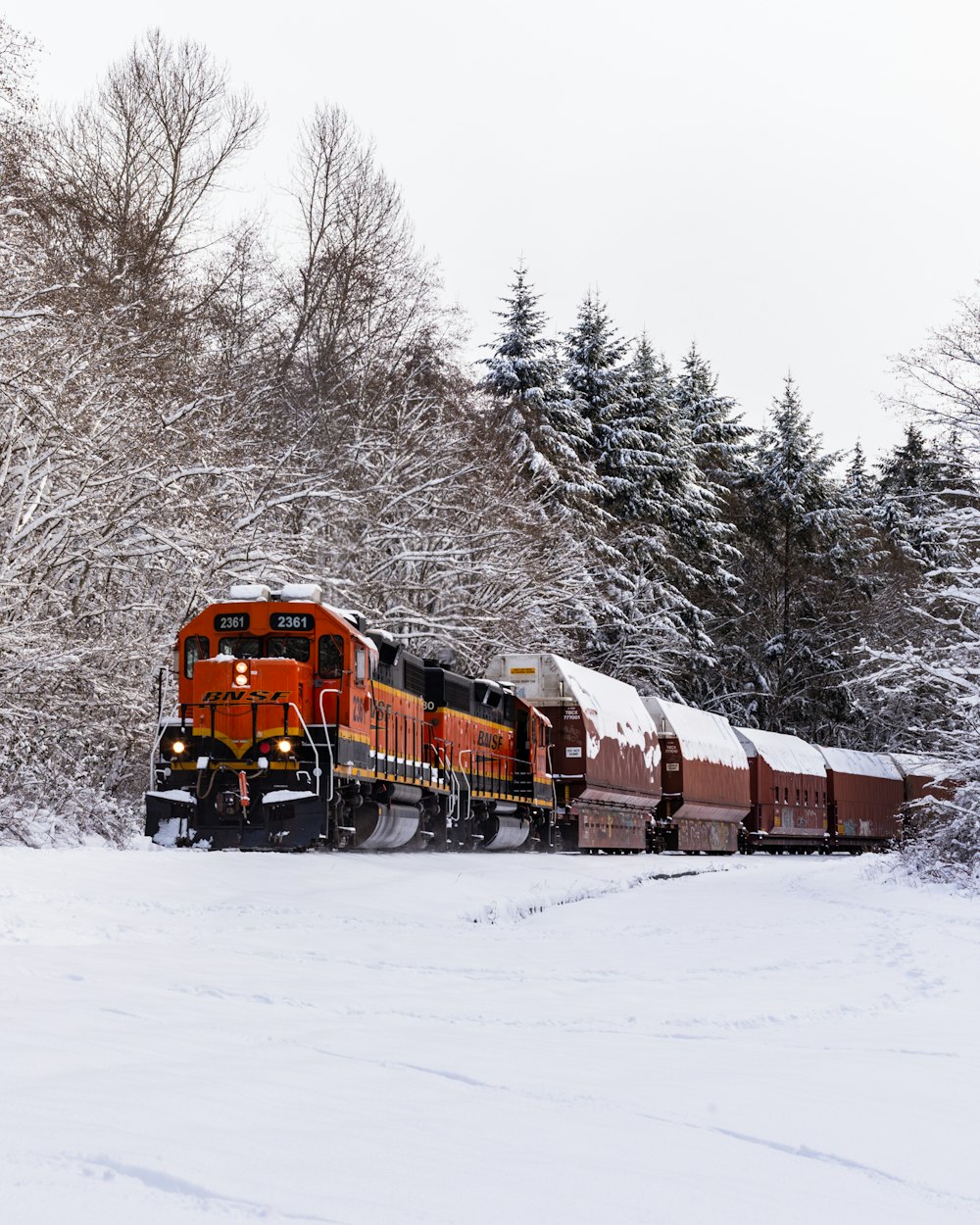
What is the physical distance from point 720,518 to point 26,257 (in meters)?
44.1

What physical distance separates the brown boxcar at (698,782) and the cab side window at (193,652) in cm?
1633

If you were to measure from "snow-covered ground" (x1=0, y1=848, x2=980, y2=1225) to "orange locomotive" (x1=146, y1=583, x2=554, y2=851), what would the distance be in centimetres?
419

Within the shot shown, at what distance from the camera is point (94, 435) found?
20281mm

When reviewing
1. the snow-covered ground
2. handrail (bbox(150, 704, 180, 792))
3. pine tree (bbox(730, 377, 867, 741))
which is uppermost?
pine tree (bbox(730, 377, 867, 741))

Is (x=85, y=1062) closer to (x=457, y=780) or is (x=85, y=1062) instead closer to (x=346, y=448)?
(x=457, y=780)

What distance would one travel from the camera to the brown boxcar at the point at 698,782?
110 feet

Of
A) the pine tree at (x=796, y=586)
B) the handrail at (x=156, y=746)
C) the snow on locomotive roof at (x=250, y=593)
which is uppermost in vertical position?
the pine tree at (x=796, y=586)

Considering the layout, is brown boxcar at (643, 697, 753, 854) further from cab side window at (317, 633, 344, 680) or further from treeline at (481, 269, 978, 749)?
cab side window at (317, 633, 344, 680)

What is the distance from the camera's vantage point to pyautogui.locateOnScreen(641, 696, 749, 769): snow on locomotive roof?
34188 mm

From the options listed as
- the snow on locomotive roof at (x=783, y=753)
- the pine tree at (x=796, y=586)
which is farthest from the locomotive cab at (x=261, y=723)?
the pine tree at (x=796, y=586)

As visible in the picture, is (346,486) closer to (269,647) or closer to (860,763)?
(269,647)

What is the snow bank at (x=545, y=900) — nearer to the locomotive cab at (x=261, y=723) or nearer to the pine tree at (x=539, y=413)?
the locomotive cab at (x=261, y=723)

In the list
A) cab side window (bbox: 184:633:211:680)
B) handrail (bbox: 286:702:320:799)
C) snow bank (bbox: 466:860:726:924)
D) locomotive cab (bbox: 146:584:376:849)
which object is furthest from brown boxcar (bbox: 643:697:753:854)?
handrail (bbox: 286:702:320:799)

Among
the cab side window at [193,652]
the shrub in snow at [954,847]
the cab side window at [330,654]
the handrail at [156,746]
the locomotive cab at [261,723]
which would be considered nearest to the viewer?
the locomotive cab at [261,723]
